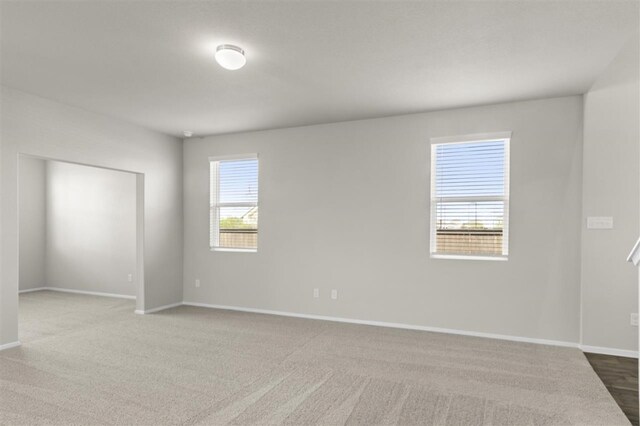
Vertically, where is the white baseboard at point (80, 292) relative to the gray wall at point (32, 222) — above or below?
below

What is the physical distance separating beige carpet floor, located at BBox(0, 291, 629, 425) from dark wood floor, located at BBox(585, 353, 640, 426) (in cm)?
8

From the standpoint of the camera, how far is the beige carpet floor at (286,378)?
2.66 m

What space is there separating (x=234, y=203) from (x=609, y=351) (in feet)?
16.1

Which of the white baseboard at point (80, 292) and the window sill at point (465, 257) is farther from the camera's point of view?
the white baseboard at point (80, 292)

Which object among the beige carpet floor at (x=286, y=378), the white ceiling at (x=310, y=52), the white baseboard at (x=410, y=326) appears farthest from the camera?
the white baseboard at (x=410, y=326)

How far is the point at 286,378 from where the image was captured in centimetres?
328

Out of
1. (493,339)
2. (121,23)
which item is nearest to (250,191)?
(121,23)

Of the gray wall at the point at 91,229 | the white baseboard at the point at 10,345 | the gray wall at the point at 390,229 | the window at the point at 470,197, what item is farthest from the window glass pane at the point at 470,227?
the gray wall at the point at 91,229

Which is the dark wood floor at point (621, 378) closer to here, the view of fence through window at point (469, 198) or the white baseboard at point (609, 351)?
the white baseboard at point (609, 351)

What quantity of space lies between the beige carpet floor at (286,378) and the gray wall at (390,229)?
0.43 metres

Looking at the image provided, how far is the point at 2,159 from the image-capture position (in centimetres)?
391

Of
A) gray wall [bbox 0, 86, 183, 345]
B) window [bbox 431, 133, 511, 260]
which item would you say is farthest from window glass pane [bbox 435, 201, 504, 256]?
gray wall [bbox 0, 86, 183, 345]

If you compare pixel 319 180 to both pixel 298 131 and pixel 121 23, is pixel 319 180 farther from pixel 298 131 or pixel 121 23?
pixel 121 23

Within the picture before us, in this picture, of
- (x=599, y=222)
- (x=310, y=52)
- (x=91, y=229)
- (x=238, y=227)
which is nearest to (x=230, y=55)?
(x=310, y=52)
